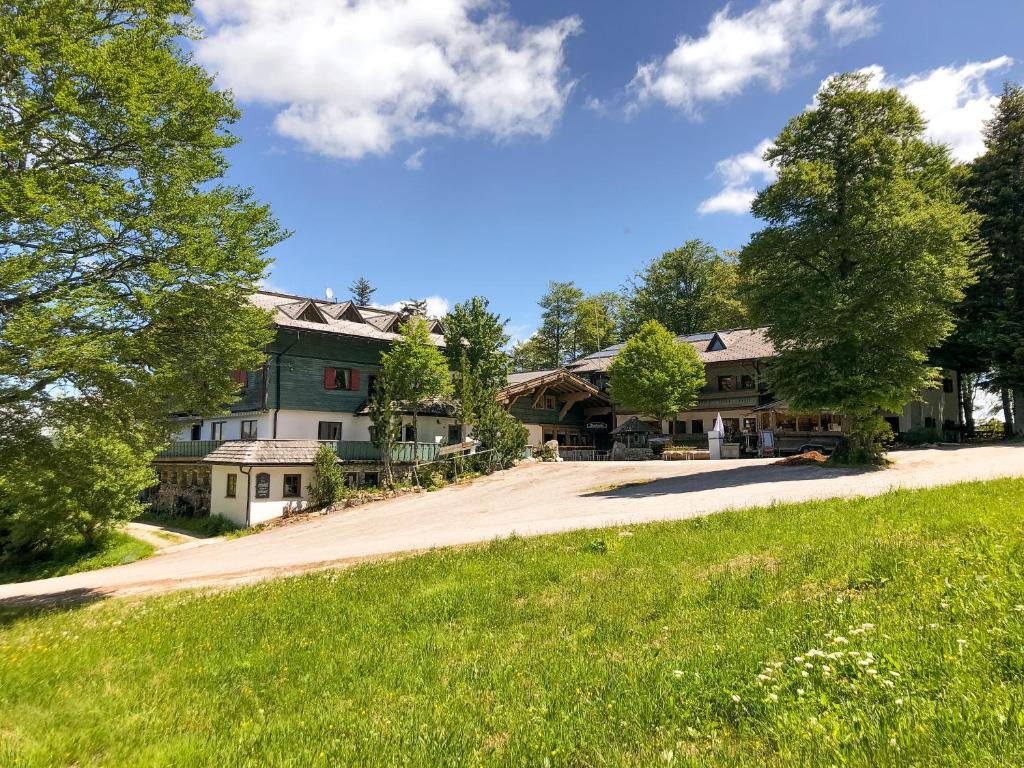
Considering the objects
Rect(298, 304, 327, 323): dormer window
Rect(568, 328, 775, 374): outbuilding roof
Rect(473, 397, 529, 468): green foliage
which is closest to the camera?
Rect(298, 304, 327, 323): dormer window

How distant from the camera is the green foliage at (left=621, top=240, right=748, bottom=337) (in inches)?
2810

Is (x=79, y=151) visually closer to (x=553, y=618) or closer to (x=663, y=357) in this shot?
(x=553, y=618)

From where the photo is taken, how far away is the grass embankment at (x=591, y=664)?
441cm

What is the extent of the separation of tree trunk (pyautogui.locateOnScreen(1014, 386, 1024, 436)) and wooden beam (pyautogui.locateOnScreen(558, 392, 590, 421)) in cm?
2991

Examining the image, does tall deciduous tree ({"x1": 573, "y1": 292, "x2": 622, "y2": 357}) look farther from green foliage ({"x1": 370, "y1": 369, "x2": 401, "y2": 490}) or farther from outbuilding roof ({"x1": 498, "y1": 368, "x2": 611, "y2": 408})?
green foliage ({"x1": 370, "y1": 369, "x2": 401, "y2": 490})

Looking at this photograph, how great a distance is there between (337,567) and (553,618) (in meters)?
7.58

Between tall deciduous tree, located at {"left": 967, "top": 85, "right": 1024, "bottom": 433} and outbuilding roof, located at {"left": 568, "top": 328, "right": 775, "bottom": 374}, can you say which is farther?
outbuilding roof, located at {"left": 568, "top": 328, "right": 775, "bottom": 374}

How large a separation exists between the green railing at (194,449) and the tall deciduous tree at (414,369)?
11.0 m

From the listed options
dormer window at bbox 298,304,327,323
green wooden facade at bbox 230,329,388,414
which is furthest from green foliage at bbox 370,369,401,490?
dormer window at bbox 298,304,327,323

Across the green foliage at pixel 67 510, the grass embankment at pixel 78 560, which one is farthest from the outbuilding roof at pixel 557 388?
the grass embankment at pixel 78 560

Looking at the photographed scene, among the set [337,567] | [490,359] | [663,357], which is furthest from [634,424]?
[337,567]

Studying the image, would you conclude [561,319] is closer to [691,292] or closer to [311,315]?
[691,292]

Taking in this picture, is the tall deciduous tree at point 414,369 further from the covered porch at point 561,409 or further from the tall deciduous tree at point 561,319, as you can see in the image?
the tall deciduous tree at point 561,319

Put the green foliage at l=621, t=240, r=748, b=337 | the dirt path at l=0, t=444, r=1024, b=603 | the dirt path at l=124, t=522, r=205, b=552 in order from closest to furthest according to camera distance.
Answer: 1. the dirt path at l=0, t=444, r=1024, b=603
2. the dirt path at l=124, t=522, r=205, b=552
3. the green foliage at l=621, t=240, r=748, b=337
